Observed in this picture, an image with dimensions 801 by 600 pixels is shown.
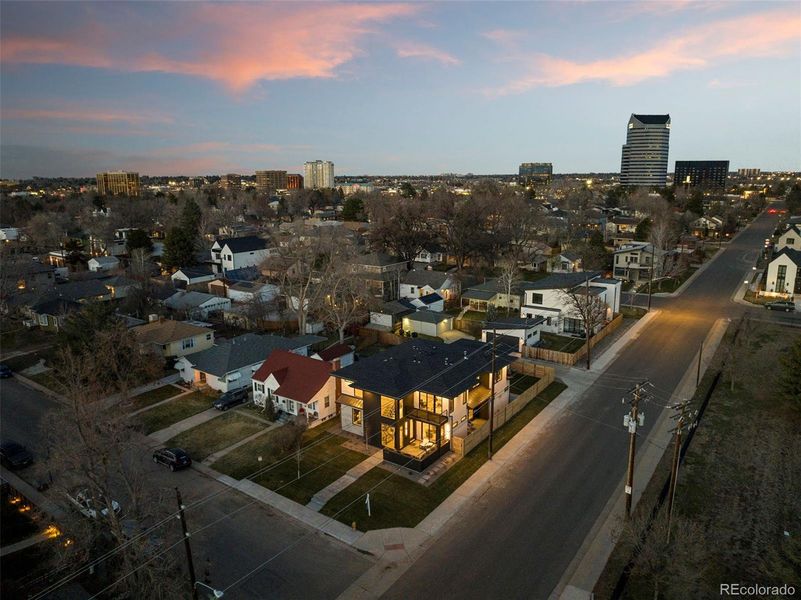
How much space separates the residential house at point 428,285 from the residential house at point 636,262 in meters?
27.4

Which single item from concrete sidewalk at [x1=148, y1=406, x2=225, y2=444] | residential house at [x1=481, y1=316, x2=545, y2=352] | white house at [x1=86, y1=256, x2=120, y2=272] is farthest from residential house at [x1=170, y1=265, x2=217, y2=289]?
residential house at [x1=481, y1=316, x2=545, y2=352]

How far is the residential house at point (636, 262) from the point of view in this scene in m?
70.4

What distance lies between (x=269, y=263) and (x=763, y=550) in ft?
145

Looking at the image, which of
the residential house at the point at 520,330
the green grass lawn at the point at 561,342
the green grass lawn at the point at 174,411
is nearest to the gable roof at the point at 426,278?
the residential house at the point at 520,330

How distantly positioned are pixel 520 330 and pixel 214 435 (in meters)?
25.2

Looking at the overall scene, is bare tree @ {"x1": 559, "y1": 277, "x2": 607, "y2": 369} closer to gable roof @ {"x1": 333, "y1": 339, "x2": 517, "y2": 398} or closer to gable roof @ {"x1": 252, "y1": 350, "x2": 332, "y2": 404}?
gable roof @ {"x1": 333, "y1": 339, "x2": 517, "y2": 398}

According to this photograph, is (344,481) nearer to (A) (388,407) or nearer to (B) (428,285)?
(A) (388,407)

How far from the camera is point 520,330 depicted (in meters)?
42.2

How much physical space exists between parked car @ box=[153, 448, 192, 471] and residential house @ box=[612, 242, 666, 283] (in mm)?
62384

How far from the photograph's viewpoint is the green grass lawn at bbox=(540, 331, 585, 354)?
4297 centimetres

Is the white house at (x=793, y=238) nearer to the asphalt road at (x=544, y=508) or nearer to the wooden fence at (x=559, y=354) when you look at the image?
the asphalt road at (x=544, y=508)

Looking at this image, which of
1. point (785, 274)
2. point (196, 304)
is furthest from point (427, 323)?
point (785, 274)

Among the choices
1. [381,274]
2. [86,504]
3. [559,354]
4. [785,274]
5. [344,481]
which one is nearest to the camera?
[86,504]

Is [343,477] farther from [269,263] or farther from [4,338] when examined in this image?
[4,338]
